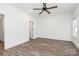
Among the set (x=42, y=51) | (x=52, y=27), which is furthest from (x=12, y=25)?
(x=52, y=27)

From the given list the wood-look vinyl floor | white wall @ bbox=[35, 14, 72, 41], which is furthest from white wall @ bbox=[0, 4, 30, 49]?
white wall @ bbox=[35, 14, 72, 41]

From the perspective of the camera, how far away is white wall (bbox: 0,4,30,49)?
3.06 m

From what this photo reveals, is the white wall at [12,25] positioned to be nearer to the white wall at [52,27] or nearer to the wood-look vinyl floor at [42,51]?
the wood-look vinyl floor at [42,51]

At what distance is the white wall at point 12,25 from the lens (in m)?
3.06

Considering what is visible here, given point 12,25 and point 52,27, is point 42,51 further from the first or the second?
point 52,27

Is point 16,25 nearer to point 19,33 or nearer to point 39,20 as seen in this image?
point 19,33

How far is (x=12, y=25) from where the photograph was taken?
3.39m

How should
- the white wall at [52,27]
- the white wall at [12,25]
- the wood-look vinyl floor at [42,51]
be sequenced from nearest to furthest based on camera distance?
the wood-look vinyl floor at [42,51]
the white wall at [12,25]
the white wall at [52,27]

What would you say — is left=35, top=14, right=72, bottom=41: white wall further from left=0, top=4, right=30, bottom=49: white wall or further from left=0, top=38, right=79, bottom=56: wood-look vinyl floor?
left=0, top=4, right=30, bottom=49: white wall

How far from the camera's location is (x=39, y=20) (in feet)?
19.8

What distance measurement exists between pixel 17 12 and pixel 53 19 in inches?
106

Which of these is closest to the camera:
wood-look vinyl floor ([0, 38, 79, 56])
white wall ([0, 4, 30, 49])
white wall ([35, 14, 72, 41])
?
wood-look vinyl floor ([0, 38, 79, 56])

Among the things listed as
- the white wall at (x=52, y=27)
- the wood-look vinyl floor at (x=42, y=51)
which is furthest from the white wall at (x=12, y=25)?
the white wall at (x=52, y=27)

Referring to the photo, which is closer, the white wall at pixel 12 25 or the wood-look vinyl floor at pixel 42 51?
the wood-look vinyl floor at pixel 42 51
